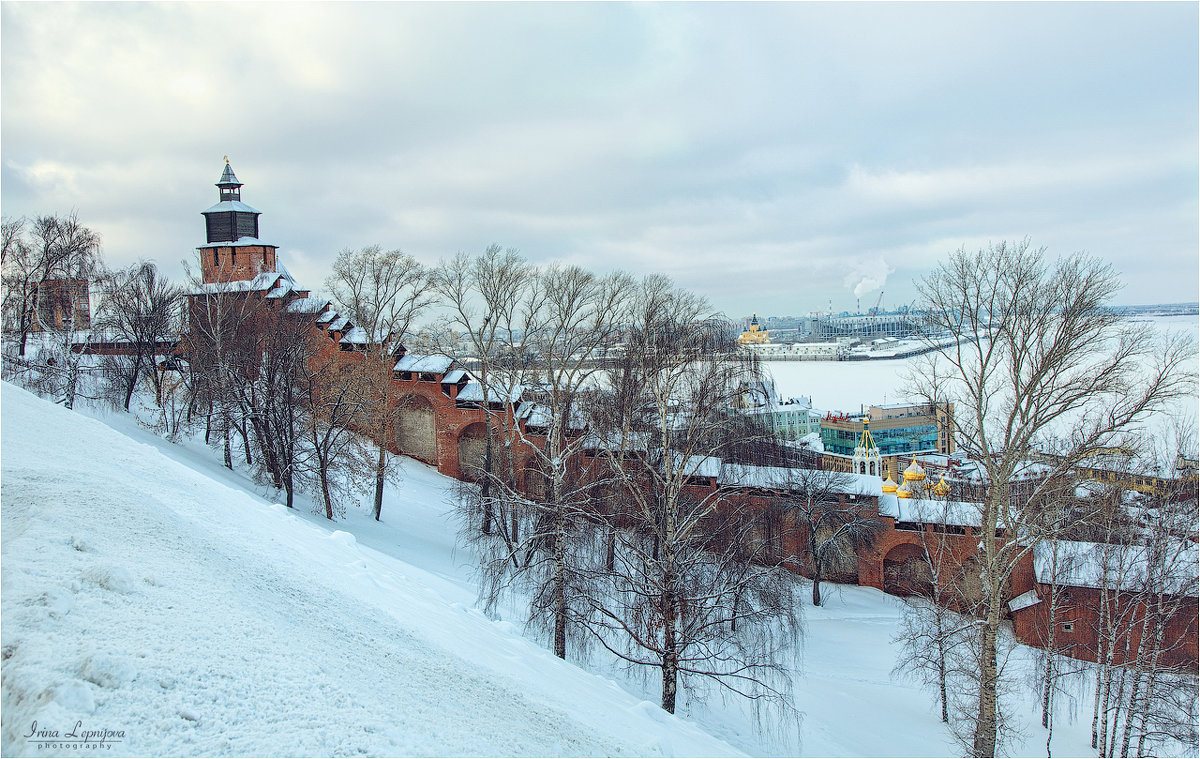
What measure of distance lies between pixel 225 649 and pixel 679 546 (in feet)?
22.1

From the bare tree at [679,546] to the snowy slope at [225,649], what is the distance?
5.16ft

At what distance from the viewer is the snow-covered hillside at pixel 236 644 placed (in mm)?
3908

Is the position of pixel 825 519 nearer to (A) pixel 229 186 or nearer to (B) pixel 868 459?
(B) pixel 868 459

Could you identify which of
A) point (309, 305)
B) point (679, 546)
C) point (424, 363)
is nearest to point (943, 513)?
point (679, 546)

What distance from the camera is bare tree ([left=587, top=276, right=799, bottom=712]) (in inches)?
381

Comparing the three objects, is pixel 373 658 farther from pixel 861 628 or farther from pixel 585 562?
pixel 861 628

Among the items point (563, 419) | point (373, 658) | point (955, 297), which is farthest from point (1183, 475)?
point (373, 658)

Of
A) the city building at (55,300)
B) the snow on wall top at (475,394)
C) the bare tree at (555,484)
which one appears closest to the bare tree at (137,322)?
the city building at (55,300)

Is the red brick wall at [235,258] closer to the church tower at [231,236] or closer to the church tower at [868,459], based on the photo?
the church tower at [231,236]

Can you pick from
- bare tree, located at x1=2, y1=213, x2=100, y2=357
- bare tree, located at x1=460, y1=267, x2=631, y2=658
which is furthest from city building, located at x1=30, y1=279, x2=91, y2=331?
bare tree, located at x1=460, y1=267, x2=631, y2=658

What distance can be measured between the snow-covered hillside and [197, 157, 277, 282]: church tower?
21804mm

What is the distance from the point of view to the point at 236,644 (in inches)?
186

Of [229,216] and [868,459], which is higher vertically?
[229,216]

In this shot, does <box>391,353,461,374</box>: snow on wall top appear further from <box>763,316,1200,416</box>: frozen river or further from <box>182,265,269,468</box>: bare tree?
<box>763,316,1200,416</box>: frozen river
